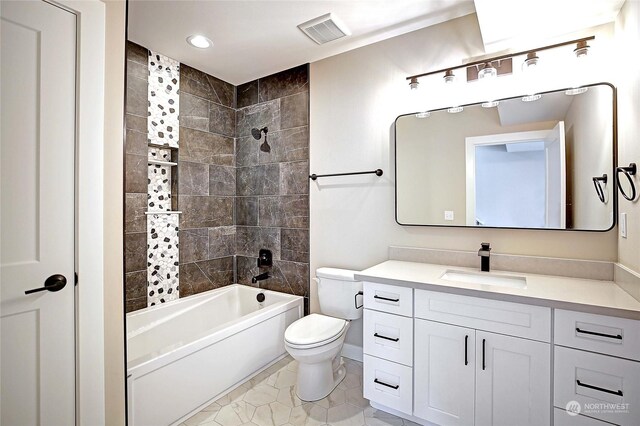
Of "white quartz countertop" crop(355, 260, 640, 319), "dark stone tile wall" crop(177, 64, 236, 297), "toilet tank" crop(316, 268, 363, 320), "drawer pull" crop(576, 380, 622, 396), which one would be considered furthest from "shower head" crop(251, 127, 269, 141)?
"drawer pull" crop(576, 380, 622, 396)

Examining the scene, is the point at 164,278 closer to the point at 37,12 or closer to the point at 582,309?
the point at 37,12

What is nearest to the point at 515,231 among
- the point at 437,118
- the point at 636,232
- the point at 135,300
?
the point at 636,232

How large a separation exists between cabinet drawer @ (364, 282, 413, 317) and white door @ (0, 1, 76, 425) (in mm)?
1469

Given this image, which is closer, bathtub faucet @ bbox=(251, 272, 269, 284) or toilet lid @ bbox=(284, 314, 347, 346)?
toilet lid @ bbox=(284, 314, 347, 346)

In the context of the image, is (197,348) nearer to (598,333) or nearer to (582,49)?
(598,333)

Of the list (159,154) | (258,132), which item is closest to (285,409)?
(159,154)

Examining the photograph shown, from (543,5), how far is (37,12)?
232 cm

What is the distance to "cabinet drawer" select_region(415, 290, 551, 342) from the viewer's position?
1.42 meters

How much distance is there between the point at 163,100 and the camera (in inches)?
103

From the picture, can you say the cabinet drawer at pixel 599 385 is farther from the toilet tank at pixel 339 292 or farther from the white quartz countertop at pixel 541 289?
the toilet tank at pixel 339 292

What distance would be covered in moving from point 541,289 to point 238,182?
2685mm

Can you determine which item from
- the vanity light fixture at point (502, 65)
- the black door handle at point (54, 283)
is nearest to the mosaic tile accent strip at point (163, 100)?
the black door handle at point (54, 283)

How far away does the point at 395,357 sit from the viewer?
5.87 feet

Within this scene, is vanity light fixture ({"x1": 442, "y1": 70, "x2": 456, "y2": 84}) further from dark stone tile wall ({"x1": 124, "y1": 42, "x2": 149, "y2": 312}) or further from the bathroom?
dark stone tile wall ({"x1": 124, "y1": 42, "x2": 149, "y2": 312})
